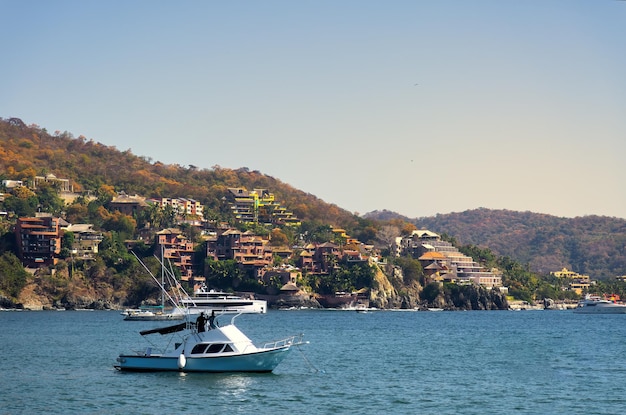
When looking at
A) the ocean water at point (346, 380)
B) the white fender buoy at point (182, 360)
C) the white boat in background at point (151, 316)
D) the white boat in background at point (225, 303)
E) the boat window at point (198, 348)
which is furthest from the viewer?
the white boat in background at point (225, 303)

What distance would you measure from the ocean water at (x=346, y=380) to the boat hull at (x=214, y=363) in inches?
14.6

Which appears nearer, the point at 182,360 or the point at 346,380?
the point at 182,360

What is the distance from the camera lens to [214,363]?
135ft

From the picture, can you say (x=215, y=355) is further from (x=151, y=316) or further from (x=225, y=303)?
(x=225, y=303)

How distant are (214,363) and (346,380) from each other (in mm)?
5530

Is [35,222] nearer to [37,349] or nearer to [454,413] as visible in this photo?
[37,349]

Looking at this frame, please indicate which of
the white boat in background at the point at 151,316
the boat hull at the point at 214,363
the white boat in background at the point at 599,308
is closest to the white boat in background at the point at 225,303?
the white boat in background at the point at 151,316

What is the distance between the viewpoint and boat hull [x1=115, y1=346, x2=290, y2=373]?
41.0m

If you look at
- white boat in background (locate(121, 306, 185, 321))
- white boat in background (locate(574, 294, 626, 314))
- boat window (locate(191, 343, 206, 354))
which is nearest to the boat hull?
boat window (locate(191, 343, 206, 354))

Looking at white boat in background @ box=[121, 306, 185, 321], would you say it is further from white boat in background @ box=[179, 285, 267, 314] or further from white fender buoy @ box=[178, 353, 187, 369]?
white fender buoy @ box=[178, 353, 187, 369]

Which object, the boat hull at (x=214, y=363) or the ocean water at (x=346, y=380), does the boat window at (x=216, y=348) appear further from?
the ocean water at (x=346, y=380)

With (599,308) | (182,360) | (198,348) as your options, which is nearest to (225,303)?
(599,308)

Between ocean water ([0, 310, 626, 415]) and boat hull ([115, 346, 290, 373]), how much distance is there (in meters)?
0.37

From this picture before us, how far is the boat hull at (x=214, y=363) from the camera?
4103 cm
